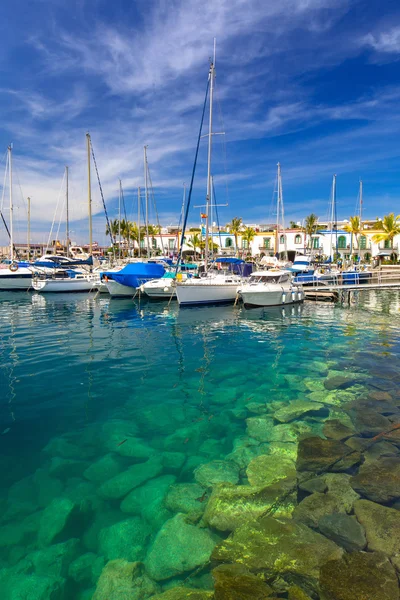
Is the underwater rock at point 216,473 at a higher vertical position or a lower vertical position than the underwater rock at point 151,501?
higher

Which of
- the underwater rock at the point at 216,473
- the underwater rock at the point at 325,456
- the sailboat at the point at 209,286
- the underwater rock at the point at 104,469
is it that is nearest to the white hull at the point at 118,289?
the sailboat at the point at 209,286

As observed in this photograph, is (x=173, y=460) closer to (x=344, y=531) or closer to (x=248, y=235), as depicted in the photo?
(x=344, y=531)

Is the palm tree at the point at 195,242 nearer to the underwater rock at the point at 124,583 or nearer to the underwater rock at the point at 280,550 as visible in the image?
the underwater rock at the point at 280,550

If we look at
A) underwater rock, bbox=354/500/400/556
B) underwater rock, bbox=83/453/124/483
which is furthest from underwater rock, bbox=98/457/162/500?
underwater rock, bbox=354/500/400/556

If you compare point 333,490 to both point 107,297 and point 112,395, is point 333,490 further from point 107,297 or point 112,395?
point 107,297

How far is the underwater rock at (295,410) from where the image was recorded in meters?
9.08

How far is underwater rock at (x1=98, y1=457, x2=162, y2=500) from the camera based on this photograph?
251 inches

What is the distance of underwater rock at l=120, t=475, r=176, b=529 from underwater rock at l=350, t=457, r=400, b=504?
10.8 ft

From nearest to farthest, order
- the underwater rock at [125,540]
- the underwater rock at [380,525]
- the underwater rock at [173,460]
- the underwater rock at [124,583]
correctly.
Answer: the underwater rock at [124,583] < the underwater rock at [380,525] < the underwater rock at [125,540] < the underwater rock at [173,460]

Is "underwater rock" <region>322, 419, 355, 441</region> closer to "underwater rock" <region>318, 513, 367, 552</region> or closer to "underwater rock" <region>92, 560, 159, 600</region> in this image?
"underwater rock" <region>318, 513, 367, 552</region>

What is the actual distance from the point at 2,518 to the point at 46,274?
3776 centimetres

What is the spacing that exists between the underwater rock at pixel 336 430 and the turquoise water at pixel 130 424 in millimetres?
233

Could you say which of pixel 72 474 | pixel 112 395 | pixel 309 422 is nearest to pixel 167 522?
pixel 72 474

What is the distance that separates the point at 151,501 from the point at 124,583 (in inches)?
62.1
